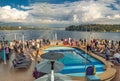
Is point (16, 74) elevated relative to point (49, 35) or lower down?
elevated

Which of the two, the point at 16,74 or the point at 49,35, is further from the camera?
the point at 49,35

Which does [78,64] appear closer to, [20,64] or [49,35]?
[20,64]

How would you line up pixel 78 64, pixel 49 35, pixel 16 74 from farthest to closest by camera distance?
pixel 49 35 < pixel 78 64 < pixel 16 74

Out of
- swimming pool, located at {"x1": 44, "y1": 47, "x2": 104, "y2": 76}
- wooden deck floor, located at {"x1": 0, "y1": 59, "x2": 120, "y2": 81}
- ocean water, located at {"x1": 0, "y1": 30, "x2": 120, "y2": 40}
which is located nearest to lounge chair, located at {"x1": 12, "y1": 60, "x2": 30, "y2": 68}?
wooden deck floor, located at {"x1": 0, "y1": 59, "x2": 120, "y2": 81}

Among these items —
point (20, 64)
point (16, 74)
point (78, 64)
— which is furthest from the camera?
point (78, 64)

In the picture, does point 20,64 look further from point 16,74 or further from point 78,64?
point 78,64

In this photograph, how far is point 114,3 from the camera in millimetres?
51781

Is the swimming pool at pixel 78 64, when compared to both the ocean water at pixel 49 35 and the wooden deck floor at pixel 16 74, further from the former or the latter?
the ocean water at pixel 49 35

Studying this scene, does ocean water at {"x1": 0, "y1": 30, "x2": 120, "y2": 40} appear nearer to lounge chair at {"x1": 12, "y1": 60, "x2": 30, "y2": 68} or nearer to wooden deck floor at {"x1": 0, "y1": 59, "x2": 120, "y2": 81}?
lounge chair at {"x1": 12, "y1": 60, "x2": 30, "y2": 68}

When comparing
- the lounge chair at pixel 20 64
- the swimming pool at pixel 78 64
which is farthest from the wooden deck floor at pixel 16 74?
the swimming pool at pixel 78 64

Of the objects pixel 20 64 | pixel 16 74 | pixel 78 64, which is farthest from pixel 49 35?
pixel 16 74

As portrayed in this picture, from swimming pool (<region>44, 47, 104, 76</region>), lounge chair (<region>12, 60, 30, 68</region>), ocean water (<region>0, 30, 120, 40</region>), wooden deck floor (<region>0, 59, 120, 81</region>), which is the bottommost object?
ocean water (<region>0, 30, 120, 40</region>)

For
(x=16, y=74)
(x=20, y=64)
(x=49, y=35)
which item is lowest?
(x=49, y=35)

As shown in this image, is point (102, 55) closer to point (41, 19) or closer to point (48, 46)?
point (48, 46)
